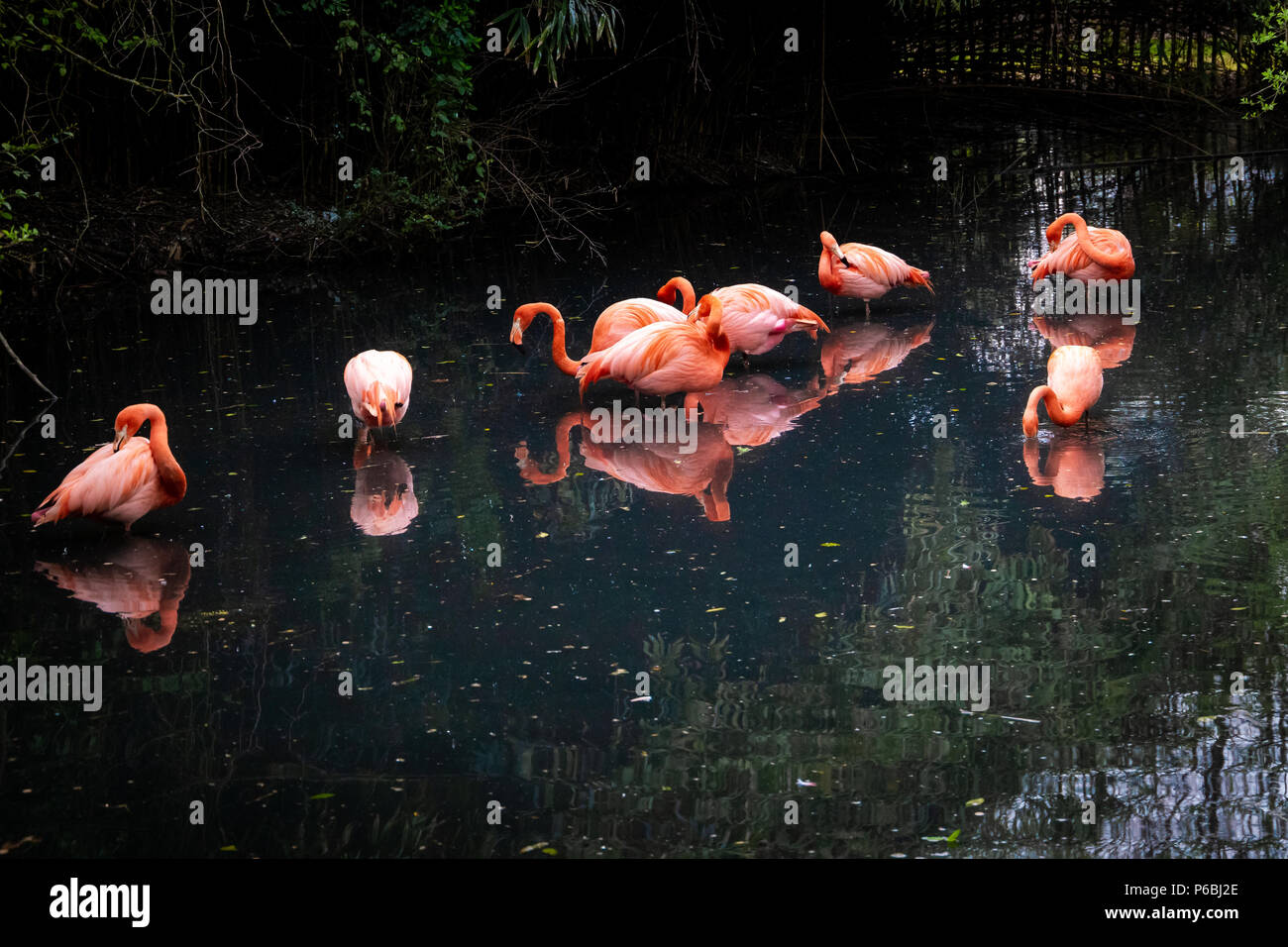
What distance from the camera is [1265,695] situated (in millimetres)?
3473

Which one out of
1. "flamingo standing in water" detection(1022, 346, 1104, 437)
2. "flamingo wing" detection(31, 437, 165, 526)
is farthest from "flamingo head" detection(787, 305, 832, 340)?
"flamingo wing" detection(31, 437, 165, 526)

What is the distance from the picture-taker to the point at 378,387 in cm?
571

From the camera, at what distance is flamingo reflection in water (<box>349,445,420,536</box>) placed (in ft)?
16.6

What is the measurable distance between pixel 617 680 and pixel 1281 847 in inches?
68.6

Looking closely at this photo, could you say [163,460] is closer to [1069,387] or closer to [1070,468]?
[1070,468]

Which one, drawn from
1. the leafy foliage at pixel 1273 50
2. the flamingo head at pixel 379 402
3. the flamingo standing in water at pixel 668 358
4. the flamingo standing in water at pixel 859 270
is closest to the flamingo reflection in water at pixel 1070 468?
the flamingo standing in water at pixel 668 358

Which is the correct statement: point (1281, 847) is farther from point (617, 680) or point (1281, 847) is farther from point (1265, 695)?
point (617, 680)

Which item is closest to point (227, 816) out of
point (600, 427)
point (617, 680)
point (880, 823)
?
point (617, 680)

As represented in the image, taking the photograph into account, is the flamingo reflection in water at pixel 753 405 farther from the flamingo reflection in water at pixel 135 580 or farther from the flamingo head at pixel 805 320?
the flamingo reflection in water at pixel 135 580

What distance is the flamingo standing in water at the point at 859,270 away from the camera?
7613 mm

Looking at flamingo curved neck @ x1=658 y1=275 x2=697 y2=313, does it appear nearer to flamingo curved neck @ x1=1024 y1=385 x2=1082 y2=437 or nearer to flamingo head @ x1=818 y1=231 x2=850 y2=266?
flamingo head @ x1=818 y1=231 x2=850 y2=266

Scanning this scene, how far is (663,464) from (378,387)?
1.28 m

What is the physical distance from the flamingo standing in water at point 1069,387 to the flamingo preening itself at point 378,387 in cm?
269
